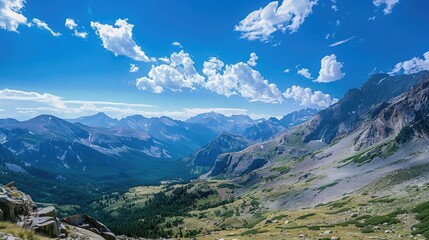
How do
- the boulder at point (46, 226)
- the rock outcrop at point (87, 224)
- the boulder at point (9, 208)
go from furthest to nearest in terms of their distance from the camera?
the rock outcrop at point (87, 224) → the boulder at point (9, 208) → the boulder at point (46, 226)

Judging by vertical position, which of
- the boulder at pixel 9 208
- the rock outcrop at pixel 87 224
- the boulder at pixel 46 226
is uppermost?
the boulder at pixel 9 208

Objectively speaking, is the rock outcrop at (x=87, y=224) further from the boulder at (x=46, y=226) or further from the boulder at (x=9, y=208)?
the boulder at (x=46, y=226)

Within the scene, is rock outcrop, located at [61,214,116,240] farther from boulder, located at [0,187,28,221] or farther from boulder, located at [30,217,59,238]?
boulder, located at [30,217,59,238]

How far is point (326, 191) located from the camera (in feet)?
623

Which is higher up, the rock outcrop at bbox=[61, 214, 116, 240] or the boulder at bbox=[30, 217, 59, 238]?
the boulder at bbox=[30, 217, 59, 238]

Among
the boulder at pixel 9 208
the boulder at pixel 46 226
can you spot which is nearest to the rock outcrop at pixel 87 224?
the boulder at pixel 9 208

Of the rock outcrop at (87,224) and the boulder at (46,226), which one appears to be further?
the rock outcrop at (87,224)

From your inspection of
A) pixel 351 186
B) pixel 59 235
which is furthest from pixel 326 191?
pixel 59 235

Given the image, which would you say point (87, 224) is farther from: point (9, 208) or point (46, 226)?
point (46, 226)

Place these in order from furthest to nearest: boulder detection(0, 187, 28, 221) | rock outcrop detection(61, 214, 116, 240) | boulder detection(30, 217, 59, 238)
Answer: rock outcrop detection(61, 214, 116, 240) < boulder detection(0, 187, 28, 221) < boulder detection(30, 217, 59, 238)

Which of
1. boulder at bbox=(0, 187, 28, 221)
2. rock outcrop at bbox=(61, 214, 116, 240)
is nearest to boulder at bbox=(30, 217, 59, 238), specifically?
boulder at bbox=(0, 187, 28, 221)

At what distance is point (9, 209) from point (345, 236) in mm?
51350

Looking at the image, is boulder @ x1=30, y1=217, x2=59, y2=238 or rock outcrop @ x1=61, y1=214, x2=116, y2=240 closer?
boulder @ x1=30, y1=217, x2=59, y2=238

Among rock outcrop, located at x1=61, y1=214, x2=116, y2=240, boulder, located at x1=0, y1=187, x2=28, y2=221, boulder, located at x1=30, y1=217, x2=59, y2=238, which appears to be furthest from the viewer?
rock outcrop, located at x1=61, y1=214, x2=116, y2=240
